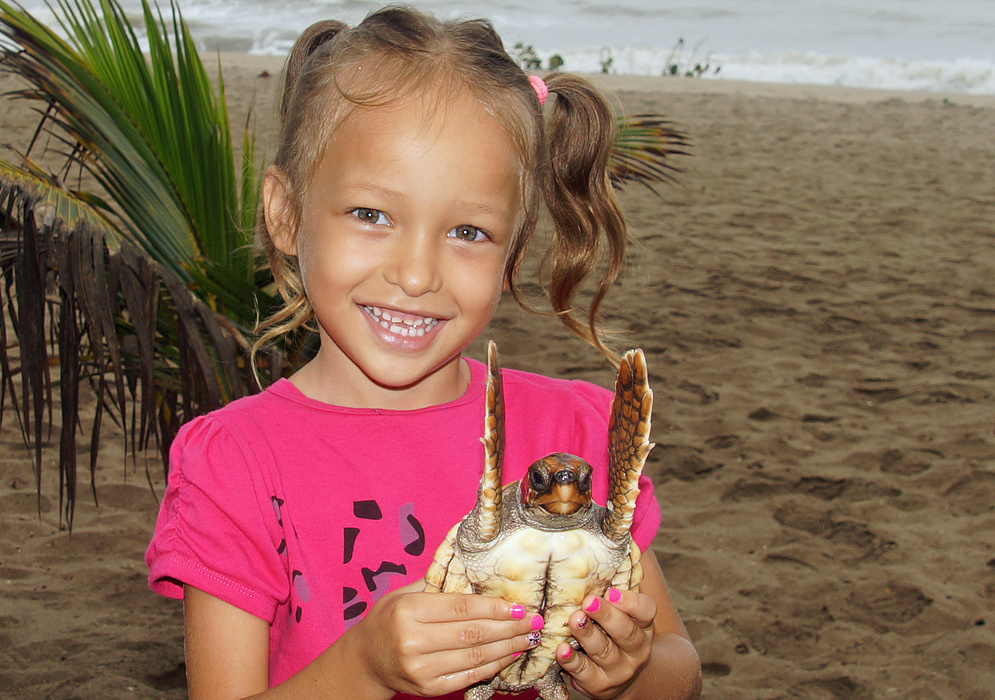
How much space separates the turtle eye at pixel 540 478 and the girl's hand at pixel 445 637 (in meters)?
0.13

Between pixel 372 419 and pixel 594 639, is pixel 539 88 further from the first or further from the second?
pixel 594 639

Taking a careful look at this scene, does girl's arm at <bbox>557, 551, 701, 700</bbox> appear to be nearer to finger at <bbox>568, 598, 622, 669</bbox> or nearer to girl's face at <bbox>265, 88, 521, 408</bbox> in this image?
A: finger at <bbox>568, 598, 622, 669</bbox>

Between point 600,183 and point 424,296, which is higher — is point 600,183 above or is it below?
above

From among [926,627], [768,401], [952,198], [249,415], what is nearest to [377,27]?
[249,415]

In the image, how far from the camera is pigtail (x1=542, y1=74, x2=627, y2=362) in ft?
4.83

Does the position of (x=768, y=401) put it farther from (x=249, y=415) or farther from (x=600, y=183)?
(x=249, y=415)

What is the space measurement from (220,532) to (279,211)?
1.65 feet

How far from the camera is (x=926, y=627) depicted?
2658mm

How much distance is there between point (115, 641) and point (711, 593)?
1.78m

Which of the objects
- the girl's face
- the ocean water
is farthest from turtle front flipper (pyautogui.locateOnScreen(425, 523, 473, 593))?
the ocean water

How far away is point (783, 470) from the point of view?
3531mm

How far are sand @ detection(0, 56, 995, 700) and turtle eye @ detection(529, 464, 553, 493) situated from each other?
1.68 m

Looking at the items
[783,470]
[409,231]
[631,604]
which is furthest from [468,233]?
[783,470]

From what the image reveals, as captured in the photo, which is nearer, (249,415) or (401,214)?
(401,214)
